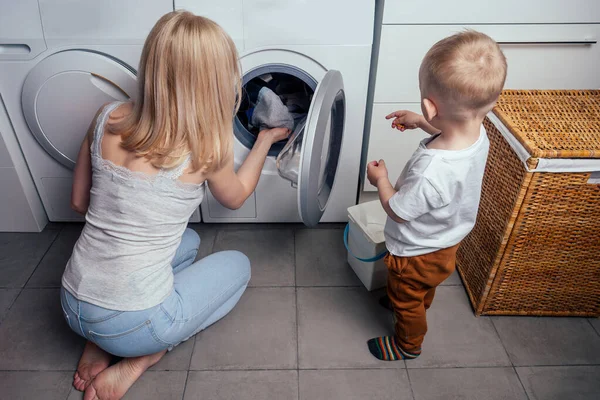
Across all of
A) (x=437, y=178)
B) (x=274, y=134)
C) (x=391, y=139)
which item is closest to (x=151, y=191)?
(x=274, y=134)

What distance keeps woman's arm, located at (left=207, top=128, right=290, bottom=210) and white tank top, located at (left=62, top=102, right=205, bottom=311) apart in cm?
6

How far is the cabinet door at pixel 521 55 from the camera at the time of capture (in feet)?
4.94

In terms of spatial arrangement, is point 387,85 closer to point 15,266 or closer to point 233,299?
point 233,299

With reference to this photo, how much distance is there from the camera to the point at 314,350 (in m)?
1.42

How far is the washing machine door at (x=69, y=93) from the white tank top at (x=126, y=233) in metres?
0.41

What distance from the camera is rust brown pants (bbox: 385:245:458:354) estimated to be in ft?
4.03

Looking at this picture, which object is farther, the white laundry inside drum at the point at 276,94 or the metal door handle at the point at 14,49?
the white laundry inside drum at the point at 276,94

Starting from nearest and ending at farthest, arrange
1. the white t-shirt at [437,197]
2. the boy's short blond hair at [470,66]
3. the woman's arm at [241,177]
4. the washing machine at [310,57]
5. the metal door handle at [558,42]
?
the boy's short blond hair at [470,66]
the white t-shirt at [437,197]
the woman's arm at [241,177]
the washing machine at [310,57]
the metal door handle at [558,42]

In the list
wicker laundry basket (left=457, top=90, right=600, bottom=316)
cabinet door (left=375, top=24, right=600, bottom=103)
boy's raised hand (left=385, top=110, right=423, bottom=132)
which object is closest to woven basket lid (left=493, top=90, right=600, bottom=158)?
wicker laundry basket (left=457, top=90, right=600, bottom=316)

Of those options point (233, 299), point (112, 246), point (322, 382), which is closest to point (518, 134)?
point (322, 382)

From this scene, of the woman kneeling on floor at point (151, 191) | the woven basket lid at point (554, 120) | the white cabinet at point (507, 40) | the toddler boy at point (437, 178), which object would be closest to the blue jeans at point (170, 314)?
the woman kneeling on floor at point (151, 191)

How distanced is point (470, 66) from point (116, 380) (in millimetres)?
1207

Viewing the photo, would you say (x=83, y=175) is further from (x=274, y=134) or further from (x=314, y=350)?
(x=314, y=350)

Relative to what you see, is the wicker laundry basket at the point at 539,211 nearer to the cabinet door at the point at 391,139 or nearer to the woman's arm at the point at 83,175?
the cabinet door at the point at 391,139
